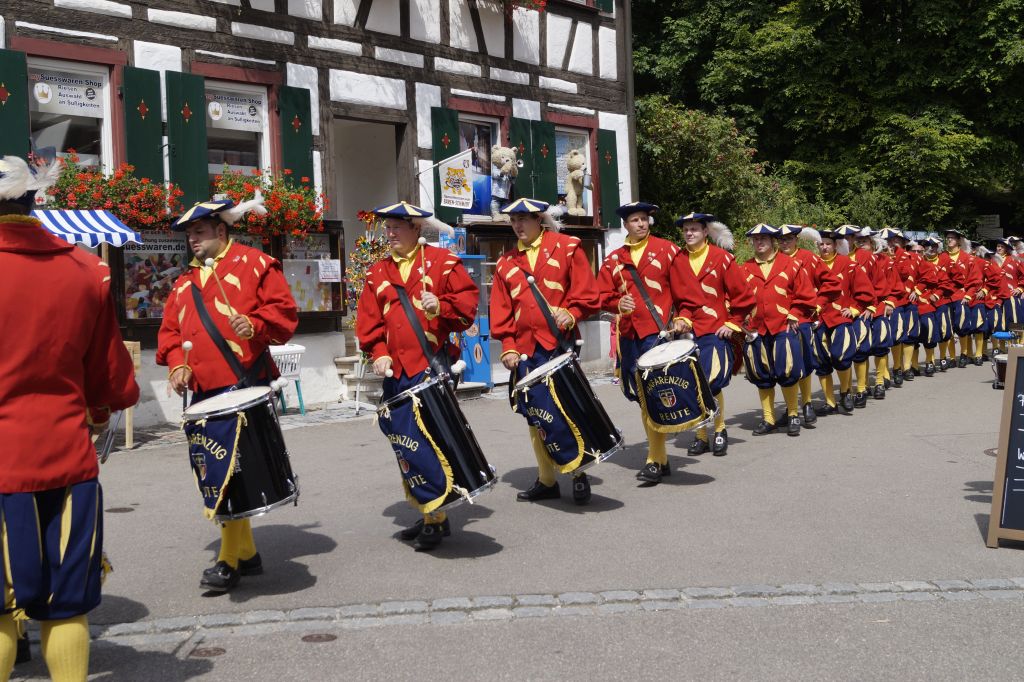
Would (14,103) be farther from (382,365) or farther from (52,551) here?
(52,551)

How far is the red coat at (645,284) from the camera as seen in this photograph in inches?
327

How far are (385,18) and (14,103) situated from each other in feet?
18.9

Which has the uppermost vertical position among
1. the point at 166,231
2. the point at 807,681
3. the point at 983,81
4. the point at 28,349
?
the point at 983,81

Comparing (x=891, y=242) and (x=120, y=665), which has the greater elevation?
(x=891, y=242)

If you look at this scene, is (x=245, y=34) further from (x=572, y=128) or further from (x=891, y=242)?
(x=891, y=242)

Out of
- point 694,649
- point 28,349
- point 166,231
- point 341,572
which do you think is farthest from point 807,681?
point 166,231

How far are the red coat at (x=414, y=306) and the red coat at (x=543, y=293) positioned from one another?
80 centimetres

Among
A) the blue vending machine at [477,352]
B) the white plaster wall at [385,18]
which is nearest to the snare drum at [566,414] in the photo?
the blue vending machine at [477,352]

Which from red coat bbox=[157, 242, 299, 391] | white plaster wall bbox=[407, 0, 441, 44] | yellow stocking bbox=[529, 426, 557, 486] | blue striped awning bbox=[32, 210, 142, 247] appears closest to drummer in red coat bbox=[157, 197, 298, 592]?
red coat bbox=[157, 242, 299, 391]

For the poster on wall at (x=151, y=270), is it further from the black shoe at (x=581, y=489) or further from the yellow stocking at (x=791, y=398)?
the yellow stocking at (x=791, y=398)

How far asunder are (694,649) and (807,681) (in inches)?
20.8

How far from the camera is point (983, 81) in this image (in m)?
27.9

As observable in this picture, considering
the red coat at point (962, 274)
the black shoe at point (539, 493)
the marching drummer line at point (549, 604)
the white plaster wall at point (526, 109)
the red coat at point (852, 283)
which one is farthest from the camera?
the white plaster wall at point (526, 109)

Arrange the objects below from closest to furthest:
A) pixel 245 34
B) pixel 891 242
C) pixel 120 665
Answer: pixel 120 665
pixel 245 34
pixel 891 242
